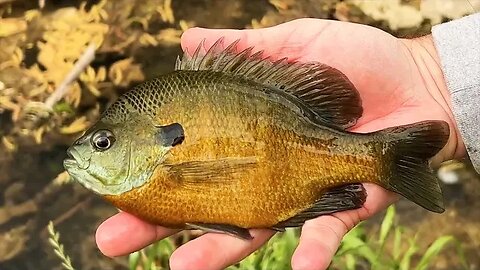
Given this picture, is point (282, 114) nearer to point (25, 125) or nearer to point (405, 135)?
point (405, 135)

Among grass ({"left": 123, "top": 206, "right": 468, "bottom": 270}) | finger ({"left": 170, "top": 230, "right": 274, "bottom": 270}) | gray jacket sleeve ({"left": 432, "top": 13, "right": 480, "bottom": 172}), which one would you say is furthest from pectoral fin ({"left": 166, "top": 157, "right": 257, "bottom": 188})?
grass ({"left": 123, "top": 206, "right": 468, "bottom": 270})

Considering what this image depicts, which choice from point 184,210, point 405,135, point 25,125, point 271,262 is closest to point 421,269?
point 271,262

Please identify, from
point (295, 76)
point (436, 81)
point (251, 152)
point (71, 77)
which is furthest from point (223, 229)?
point (71, 77)

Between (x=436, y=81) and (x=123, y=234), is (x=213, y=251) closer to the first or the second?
(x=123, y=234)

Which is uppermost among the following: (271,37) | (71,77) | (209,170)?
(271,37)

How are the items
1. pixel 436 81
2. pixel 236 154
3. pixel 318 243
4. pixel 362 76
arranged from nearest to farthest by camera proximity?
pixel 318 243 → pixel 236 154 → pixel 362 76 → pixel 436 81

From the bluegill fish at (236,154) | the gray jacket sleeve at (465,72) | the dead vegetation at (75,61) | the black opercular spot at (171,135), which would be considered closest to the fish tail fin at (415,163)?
the bluegill fish at (236,154)

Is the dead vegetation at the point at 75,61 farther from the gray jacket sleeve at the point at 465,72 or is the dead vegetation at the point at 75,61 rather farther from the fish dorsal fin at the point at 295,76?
the fish dorsal fin at the point at 295,76
